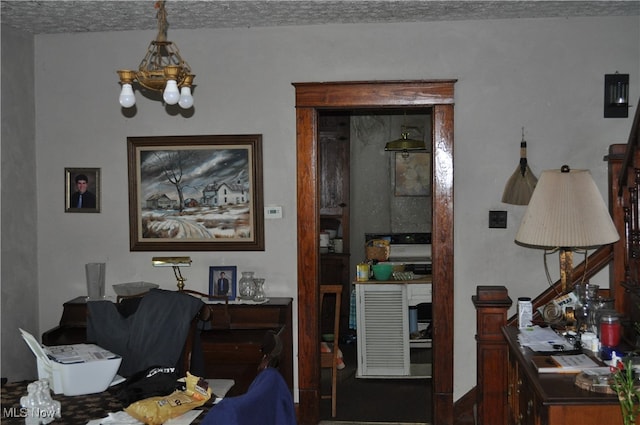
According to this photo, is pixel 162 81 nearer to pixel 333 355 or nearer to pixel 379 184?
pixel 333 355

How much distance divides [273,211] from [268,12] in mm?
1344

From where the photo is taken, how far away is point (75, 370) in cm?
281

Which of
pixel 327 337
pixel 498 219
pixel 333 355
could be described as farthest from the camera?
pixel 327 337

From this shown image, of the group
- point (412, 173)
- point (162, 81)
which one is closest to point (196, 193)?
point (162, 81)

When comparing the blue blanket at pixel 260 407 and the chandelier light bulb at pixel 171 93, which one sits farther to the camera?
the chandelier light bulb at pixel 171 93

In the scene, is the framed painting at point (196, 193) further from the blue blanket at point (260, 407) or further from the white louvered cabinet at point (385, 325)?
the blue blanket at point (260, 407)

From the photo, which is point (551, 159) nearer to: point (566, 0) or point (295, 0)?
point (566, 0)

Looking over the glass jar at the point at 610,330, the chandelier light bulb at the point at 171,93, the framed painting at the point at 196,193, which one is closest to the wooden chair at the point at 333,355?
the framed painting at the point at 196,193

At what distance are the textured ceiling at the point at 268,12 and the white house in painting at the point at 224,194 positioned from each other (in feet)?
3.64

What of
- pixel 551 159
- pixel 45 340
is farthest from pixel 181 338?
pixel 551 159

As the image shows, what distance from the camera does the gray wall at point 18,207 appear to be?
4.68 meters

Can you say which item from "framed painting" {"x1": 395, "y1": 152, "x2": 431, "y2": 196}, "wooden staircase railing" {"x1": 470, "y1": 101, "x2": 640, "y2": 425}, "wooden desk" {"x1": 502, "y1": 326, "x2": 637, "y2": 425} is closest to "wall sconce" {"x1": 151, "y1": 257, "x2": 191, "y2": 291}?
"wooden staircase railing" {"x1": 470, "y1": 101, "x2": 640, "y2": 425}

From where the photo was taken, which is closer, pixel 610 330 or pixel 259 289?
pixel 610 330

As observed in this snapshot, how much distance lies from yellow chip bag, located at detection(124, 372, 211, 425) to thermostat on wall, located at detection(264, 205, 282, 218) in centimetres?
226
